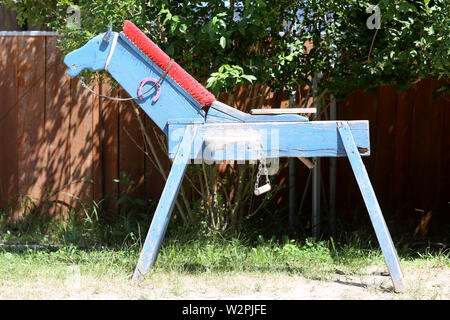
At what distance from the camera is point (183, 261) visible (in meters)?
4.43

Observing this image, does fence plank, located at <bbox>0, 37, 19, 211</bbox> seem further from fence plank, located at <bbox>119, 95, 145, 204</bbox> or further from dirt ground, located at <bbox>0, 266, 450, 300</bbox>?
dirt ground, located at <bbox>0, 266, 450, 300</bbox>

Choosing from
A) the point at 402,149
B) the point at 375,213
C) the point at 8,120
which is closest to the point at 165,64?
the point at 375,213

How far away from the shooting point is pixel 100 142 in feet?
19.8

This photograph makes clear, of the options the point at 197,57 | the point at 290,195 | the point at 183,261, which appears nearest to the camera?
the point at 183,261

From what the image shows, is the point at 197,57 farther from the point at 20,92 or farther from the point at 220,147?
the point at 20,92

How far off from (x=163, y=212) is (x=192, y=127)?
66 cm

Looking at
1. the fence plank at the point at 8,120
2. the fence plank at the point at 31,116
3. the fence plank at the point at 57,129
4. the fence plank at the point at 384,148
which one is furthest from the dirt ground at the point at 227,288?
the fence plank at the point at 8,120

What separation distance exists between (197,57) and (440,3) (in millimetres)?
2048

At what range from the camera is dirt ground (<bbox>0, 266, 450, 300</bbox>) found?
359cm

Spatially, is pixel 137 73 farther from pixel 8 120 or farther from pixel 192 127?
pixel 8 120

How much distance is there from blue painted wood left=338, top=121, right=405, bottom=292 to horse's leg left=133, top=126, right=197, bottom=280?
1.11 m

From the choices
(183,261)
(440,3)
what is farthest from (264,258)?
(440,3)

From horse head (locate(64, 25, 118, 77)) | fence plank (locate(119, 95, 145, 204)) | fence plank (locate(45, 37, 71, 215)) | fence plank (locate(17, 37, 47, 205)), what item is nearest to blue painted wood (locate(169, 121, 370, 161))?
horse head (locate(64, 25, 118, 77))

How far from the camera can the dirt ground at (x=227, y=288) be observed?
11.8ft
